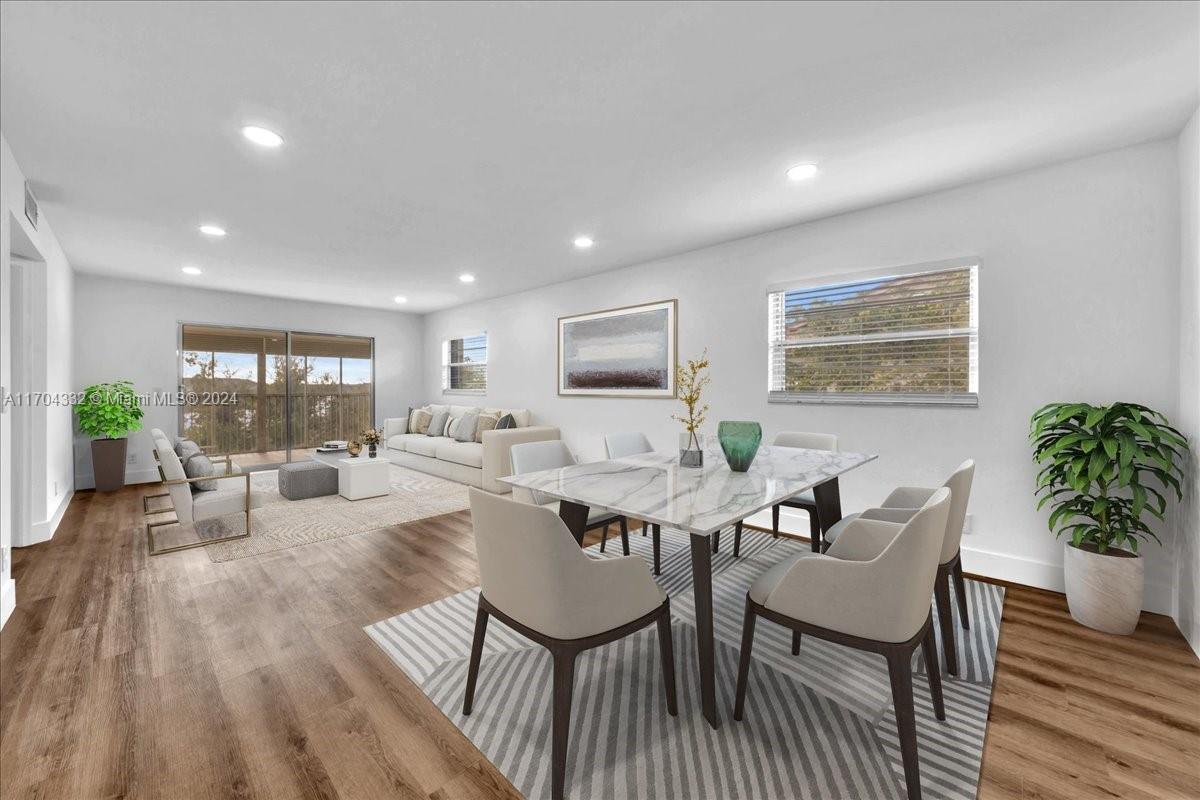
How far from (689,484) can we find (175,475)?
364 centimetres

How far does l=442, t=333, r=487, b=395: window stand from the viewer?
23.6ft

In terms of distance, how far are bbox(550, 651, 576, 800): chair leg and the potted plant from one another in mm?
6287

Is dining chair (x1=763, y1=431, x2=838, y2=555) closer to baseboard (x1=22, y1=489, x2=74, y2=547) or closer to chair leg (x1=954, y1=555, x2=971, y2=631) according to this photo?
chair leg (x1=954, y1=555, x2=971, y2=631)

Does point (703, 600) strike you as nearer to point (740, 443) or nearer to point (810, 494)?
point (740, 443)

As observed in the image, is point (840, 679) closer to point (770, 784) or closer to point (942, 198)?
point (770, 784)

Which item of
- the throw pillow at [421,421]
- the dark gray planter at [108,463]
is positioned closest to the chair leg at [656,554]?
the throw pillow at [421,421]

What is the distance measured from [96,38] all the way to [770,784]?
3.41m

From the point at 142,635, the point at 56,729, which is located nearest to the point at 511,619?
the point at 56,729

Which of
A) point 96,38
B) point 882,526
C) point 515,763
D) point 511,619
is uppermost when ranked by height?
point 96,38

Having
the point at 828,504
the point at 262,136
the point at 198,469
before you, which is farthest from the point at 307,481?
the point at 828,504

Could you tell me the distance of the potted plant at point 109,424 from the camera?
5094 mm

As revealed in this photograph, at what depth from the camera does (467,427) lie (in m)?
→ 6.41

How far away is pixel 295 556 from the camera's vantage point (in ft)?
11.2

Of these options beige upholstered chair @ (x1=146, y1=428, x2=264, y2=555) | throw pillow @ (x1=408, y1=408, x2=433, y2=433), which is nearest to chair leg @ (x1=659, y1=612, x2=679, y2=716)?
beige upholstered chair @ (x1=146, y1=428, x2=264, y2=555)
